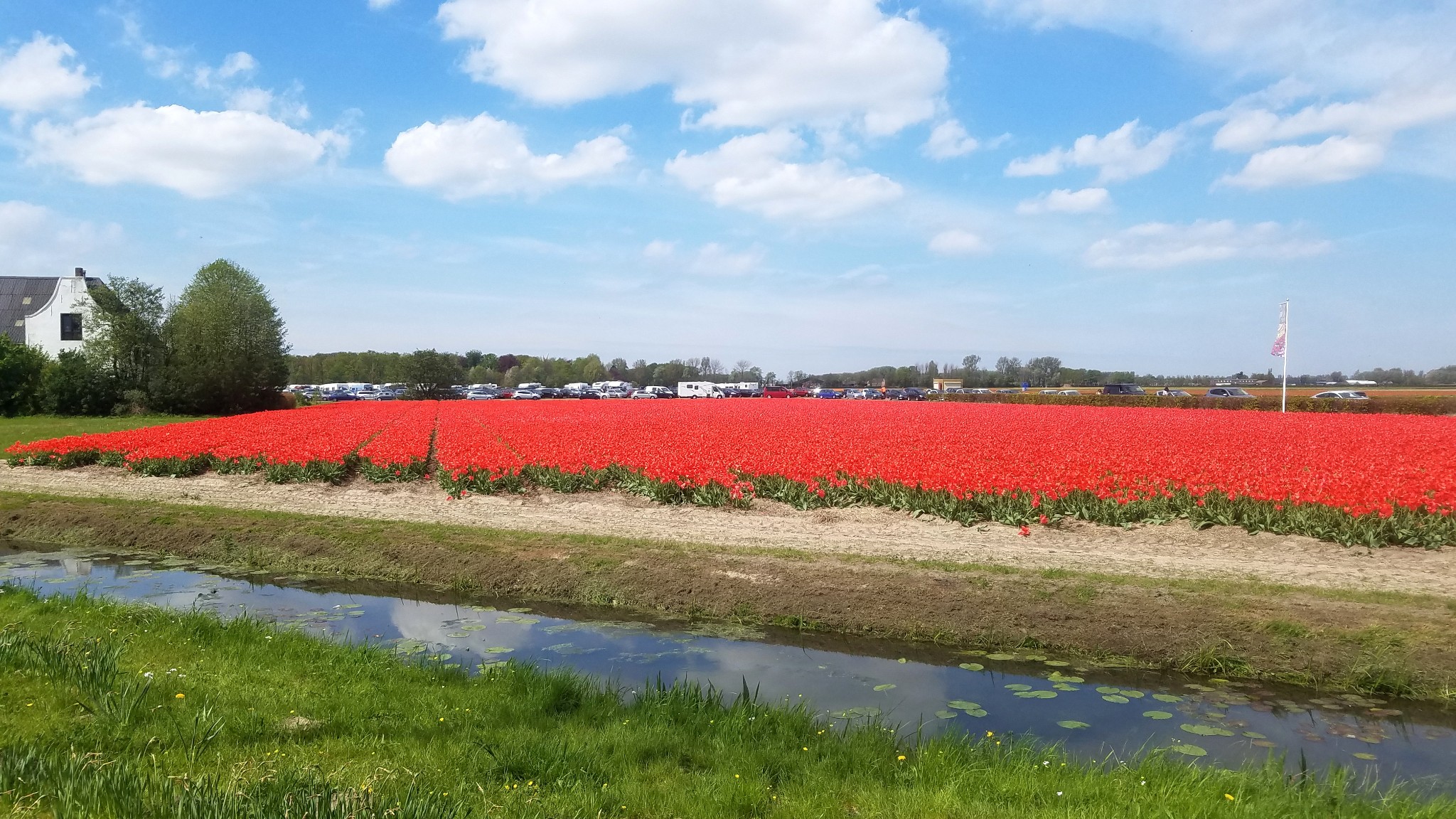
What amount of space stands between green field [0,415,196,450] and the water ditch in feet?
78.2

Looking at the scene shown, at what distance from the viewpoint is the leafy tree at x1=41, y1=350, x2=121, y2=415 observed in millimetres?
41375

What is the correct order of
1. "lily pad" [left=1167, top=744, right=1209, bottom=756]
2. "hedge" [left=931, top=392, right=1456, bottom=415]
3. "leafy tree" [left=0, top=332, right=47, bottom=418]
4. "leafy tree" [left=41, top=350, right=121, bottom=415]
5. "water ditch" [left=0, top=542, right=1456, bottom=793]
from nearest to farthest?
1. "lily pad" [left=1167, top=744, right=1209, bottom=756]
2. "water ditch" [left=0, top=542, right=1456, bottom=793]
3. "leafy tree" [left=41, top=350, right=121, bottom=415]
4. "leafy tree" [left=0, top=332, right=47, bottom=418]
5. "hedge" [left=931, top=392, right=1456, bottom=415]

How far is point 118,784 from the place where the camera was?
3.98 meters

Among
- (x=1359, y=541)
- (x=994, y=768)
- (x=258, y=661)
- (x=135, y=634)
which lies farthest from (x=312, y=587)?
(x=1359, y=541)

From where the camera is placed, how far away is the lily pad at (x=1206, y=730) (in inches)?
257

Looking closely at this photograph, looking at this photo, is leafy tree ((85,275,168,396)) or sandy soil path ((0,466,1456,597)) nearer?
sandy soil path ((0,466,1456,597))

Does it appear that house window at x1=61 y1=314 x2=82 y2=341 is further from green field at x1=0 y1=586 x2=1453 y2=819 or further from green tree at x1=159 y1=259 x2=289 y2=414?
green field at x1=0 y1=586 x2=1453 y2=819

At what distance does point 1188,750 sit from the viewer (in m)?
6.09

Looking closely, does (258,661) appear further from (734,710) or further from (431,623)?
(734,710)

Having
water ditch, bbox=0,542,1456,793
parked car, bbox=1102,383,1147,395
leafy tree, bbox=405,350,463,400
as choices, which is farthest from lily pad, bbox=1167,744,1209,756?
leafy tree, bbox=405,350,463,400

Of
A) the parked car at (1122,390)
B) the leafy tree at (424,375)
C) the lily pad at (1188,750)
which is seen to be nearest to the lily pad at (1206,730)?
the lily pad at (1188,750)

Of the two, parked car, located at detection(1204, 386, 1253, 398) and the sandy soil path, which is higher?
parked car, located at detection(1204, 386, 1253, 398)

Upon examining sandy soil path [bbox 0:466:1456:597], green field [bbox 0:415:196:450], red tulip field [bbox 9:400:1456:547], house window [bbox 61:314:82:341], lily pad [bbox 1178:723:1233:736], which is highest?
house window [bbox 61:314:82:341]

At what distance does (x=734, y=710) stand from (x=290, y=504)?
45.7 ft
